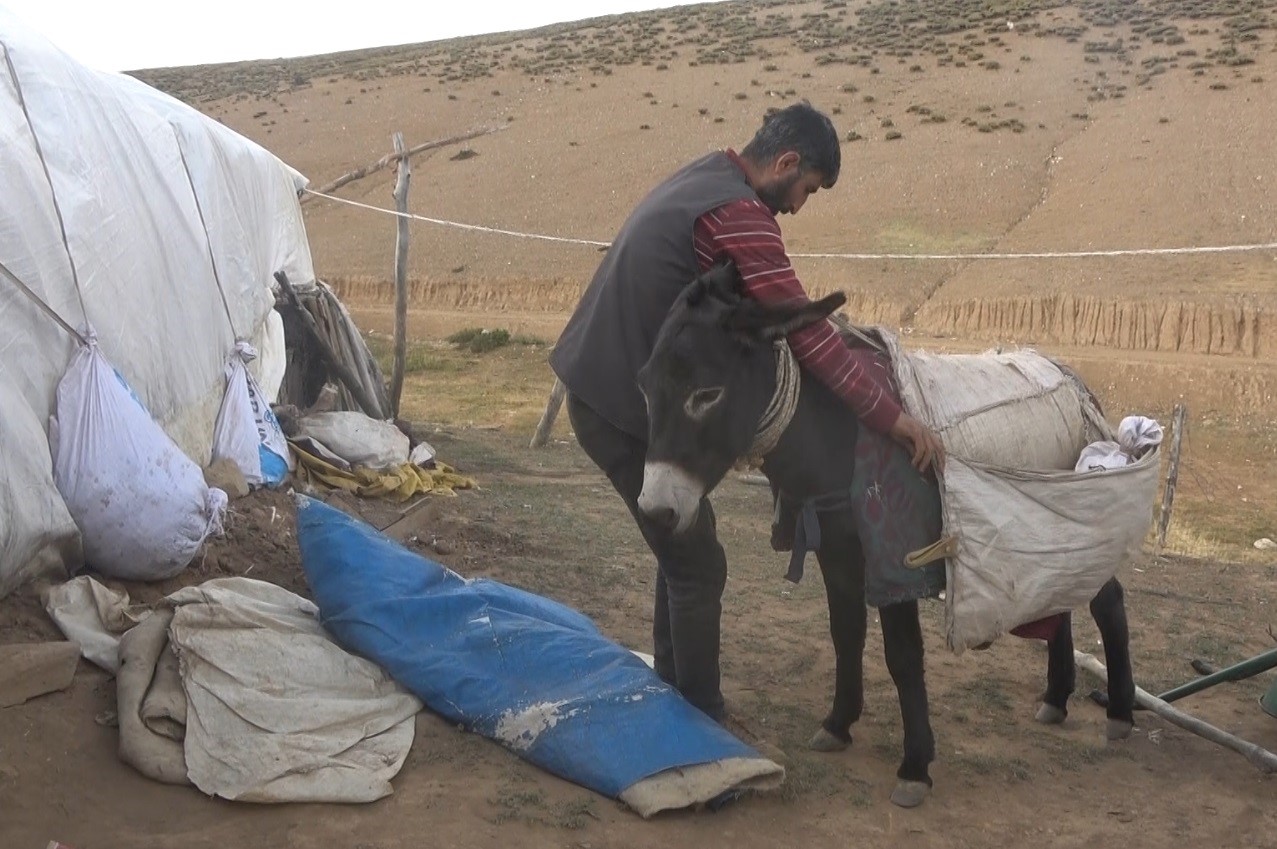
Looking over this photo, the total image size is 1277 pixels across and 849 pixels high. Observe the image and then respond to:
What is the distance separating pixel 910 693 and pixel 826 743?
0.45 meters

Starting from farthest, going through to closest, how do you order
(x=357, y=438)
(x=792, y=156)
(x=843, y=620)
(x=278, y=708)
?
(x=357, y=438), (x=843, y=620), (x=278, y=708), (x=792, y=156)

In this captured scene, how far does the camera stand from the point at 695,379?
10.1 feet

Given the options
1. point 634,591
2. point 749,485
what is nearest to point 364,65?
point 749,485

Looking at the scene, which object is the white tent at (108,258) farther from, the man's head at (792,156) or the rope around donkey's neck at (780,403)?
the man's head at (792,156)

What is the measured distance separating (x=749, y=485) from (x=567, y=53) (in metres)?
45.4

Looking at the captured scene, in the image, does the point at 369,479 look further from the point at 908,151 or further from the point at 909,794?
the point at 908,151

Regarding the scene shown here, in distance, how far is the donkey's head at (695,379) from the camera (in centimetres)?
307

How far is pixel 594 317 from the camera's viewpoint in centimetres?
337

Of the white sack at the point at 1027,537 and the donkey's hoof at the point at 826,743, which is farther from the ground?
the white sack at the point at 1027,537

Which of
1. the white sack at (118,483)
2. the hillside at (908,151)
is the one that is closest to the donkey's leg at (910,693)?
the white sack at (118,483)

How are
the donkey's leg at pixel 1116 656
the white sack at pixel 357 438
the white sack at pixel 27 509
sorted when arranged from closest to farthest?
the white sack at pixel 27 509 < the donkey's leg at pixel 1116 656 < the white sack at pixel 357 438

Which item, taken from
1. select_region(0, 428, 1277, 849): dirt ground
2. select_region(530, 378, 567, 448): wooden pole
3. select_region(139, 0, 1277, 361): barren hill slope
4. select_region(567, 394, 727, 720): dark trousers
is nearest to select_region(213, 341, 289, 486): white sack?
select_region(0, 428, 1277, 849): dirt ground

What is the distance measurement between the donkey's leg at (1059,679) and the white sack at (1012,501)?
718 mm

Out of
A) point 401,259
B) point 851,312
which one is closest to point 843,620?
point 401,259
